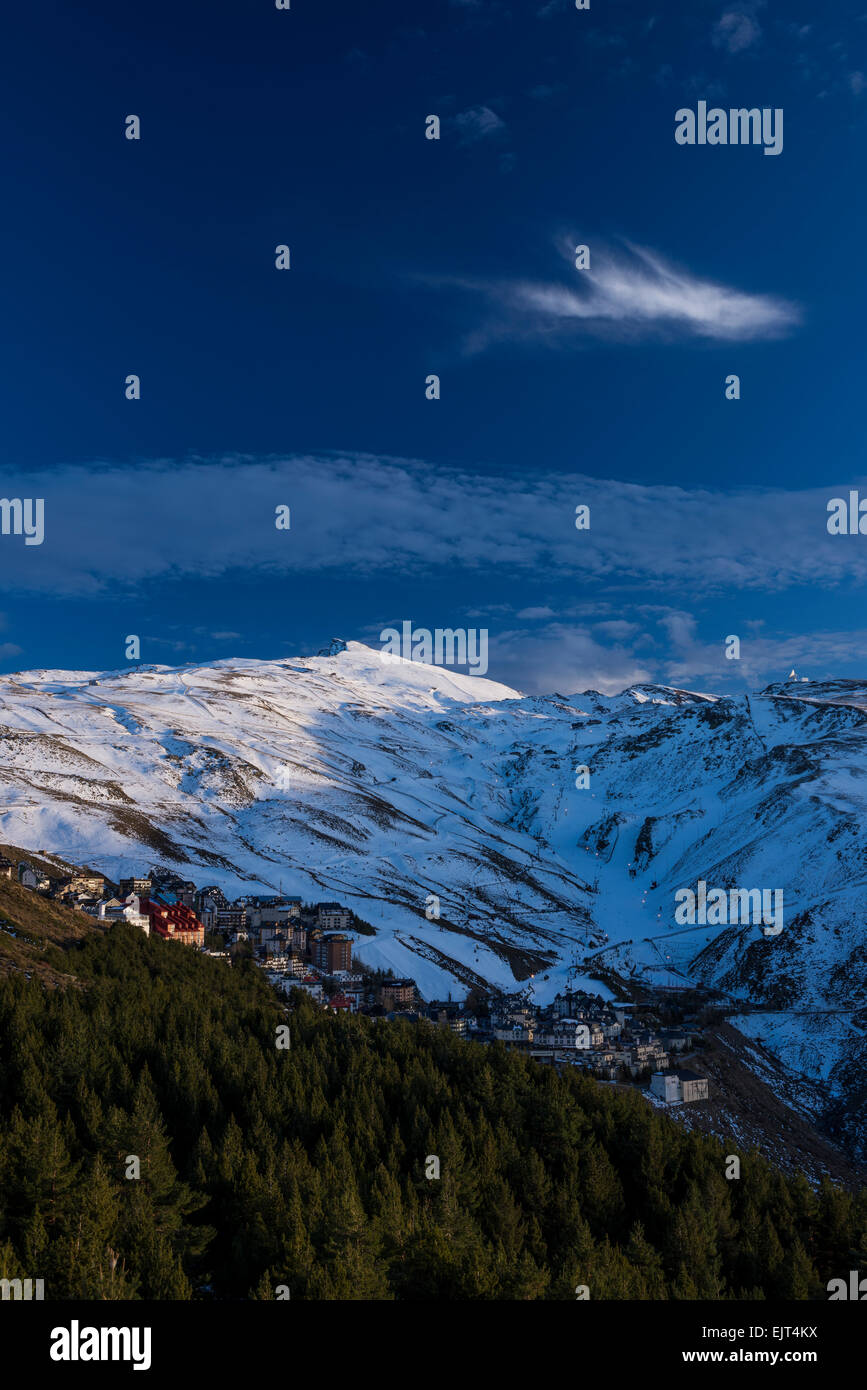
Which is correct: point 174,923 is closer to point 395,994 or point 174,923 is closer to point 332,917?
point 395,994

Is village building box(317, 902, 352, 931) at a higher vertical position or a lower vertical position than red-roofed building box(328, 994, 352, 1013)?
higher

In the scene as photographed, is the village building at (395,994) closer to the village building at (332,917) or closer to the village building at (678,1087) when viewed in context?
the village building at (332,917)

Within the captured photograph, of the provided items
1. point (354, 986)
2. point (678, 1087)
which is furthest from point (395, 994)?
point (678, 1087)

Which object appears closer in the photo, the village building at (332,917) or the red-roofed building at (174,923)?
the red-roofed building at (174,923)

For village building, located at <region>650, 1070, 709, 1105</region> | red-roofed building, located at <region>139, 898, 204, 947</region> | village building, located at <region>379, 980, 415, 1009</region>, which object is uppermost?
red-roofed building, located at <region>139, 898, 204, 947</region>

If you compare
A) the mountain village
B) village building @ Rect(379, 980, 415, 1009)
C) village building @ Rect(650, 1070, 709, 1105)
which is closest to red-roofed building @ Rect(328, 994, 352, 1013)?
the mountain village

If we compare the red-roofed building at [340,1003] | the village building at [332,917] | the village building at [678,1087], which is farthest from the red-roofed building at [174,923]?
the village building at [678,1087]

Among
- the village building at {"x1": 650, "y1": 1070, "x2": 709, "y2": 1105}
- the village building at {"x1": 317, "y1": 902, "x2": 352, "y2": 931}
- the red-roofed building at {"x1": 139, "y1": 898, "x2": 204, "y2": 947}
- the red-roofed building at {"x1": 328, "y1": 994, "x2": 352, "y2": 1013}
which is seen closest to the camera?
the village building at {"x1": 650, "y1": 1070, "x2": 709, "y2": 1105}

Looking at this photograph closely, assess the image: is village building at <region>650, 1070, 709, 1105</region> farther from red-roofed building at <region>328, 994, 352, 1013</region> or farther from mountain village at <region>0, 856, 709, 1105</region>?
red-roofed building at <region>328, 994, 352, 1013</region>

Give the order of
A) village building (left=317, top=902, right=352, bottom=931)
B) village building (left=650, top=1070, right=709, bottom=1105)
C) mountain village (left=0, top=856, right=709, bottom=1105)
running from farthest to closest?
village building (left=317, top=902, right=352, bottom=931) → mountain village (left=0, top=856, right=709, bottom=1105) → village building (left=650, top=1070, right=709, bottom=1105)
